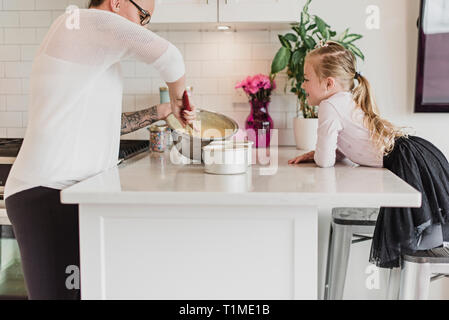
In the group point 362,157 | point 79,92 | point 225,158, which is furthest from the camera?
point 362,157

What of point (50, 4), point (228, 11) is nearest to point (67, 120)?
point (228, 11)

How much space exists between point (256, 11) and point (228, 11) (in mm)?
130

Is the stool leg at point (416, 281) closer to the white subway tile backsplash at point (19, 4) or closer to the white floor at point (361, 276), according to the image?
the white floor at point (361, 276)

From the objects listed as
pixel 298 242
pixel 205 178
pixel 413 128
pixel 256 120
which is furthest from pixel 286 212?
pixel 413 128

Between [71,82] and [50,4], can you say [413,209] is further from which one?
[50,4]

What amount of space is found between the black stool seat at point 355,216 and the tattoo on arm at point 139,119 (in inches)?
36.9

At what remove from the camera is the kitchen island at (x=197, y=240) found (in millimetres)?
1410

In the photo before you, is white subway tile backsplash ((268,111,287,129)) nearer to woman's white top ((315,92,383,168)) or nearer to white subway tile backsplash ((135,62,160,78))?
white subway tile backsplash ((135,62,160,78))

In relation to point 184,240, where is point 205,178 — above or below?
above

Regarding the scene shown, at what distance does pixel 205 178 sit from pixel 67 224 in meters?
0.47

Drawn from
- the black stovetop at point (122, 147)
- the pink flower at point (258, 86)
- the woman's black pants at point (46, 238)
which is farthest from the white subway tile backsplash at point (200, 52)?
the woman's black pants at point (46, 238)

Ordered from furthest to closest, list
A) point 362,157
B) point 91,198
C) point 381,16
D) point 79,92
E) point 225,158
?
1. point 381,16
2. point 362,157
3. point 225,158
4. point 79,92
5. point 91,198

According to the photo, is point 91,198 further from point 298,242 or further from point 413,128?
point 413,128

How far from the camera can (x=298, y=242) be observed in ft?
4.70
